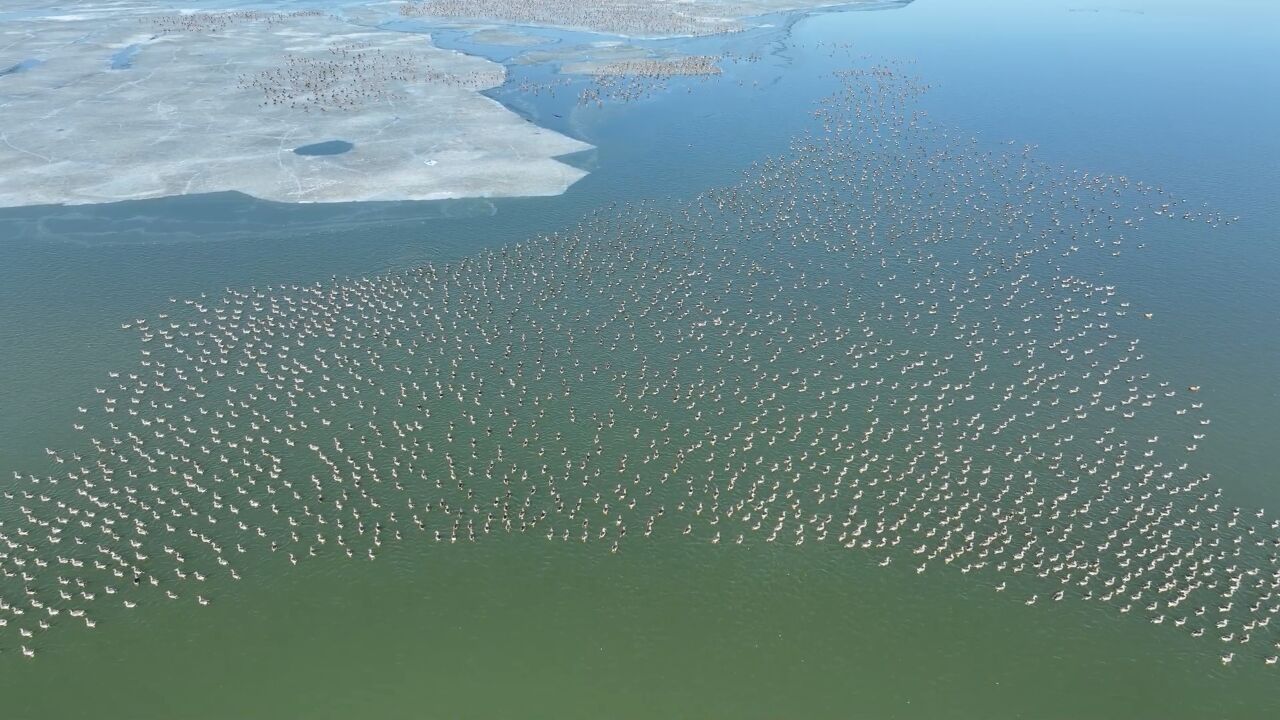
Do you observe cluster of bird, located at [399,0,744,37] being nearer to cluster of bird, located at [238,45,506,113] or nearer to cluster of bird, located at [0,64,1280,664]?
cluster of bird, located at [238,45,506,113]

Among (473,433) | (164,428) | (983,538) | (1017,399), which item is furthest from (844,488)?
(164,428)

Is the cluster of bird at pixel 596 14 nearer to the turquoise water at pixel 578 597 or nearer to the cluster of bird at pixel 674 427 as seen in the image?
the turquoise water at pixel 578 597

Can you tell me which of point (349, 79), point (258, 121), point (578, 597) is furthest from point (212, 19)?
point (578, 597)

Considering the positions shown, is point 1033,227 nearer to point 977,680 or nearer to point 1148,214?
point 1148,214

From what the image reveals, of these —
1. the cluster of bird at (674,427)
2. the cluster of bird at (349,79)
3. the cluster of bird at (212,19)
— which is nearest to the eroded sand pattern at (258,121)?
the cluster of bird at (349,79)

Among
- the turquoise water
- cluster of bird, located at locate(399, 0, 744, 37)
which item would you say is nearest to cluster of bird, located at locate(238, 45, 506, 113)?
the turquoise water

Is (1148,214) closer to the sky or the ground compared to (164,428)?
closer to the sky

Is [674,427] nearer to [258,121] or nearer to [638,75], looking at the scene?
[258,121]
